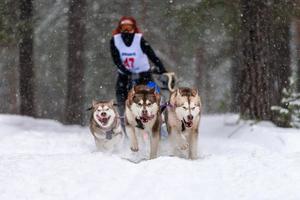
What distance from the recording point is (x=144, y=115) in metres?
7.30

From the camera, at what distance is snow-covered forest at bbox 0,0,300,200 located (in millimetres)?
5473

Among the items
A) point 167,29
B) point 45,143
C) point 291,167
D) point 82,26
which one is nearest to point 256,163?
point 291,167

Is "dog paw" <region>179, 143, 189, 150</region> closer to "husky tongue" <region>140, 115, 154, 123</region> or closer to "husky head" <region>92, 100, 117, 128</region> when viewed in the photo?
"husky tongue" <region>140, 115, 154, 123</region>

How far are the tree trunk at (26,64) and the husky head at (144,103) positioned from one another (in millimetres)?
9447

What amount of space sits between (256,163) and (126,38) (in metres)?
3.77

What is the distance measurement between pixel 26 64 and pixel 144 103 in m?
10.3

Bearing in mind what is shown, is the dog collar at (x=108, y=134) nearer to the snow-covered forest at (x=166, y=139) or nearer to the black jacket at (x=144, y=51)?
the snow-covered forest at (x=166, y=139)

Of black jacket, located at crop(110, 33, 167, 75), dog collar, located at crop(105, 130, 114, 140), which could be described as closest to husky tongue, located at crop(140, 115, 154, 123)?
dog collar, located at crop(105, 130, 114, 140)

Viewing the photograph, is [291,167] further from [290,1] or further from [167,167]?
[290,1]

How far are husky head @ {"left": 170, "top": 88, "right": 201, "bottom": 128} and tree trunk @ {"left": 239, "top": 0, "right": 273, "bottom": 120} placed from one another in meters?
3.34

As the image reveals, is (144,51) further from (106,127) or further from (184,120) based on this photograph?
(184,120)

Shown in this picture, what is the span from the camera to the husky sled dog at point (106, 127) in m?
8.75

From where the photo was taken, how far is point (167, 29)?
22969 millimetres

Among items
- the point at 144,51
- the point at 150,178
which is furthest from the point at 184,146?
the point at 144,51
